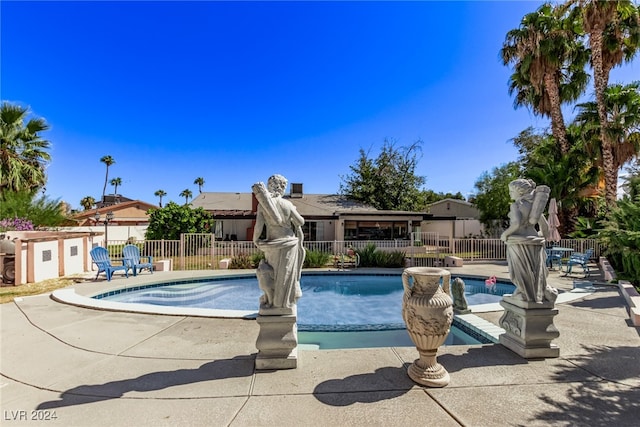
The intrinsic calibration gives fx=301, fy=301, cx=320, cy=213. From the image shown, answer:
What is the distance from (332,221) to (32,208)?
18706 millimetres

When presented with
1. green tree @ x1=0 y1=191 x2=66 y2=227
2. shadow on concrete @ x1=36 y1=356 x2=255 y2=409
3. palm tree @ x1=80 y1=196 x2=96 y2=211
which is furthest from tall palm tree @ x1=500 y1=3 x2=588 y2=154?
palm tree @ x1=80 y1=196 x2=96 y2=211

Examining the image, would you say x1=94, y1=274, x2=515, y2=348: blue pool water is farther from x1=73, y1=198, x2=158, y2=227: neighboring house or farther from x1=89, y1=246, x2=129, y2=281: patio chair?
x1=73, y1=198, x2=158, y2=227: neighboring house

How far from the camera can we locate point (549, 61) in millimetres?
16250

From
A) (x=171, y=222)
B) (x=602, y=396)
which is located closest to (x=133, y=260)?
(x=171, y=222)

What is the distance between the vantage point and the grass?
26.0 ft

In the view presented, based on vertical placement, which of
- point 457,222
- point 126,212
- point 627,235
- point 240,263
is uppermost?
point 126,212

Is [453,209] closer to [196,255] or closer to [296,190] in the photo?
[296,190]

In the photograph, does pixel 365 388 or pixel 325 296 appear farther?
pixel 325 296

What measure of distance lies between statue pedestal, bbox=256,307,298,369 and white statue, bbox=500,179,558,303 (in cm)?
328

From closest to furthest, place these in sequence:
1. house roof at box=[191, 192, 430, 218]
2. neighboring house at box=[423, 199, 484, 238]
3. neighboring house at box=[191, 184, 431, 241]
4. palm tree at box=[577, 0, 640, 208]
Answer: palm tree at box=[577, 0, 640, 208] → neighboring house at box=[191, 184, 431, 241] → house roof at box=[191, 192, 430, 218] → neighboring house at box=[423, 199, 484, 238]

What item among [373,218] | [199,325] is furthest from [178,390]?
[373,218]

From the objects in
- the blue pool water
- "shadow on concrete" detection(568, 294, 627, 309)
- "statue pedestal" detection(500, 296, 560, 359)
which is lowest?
the blue pool water

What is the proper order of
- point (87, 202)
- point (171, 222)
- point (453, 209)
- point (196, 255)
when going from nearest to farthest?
point (196, 255) < point (171, 222) < point (453, 209) < point (87, 202)

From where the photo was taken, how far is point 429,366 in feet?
11.2
